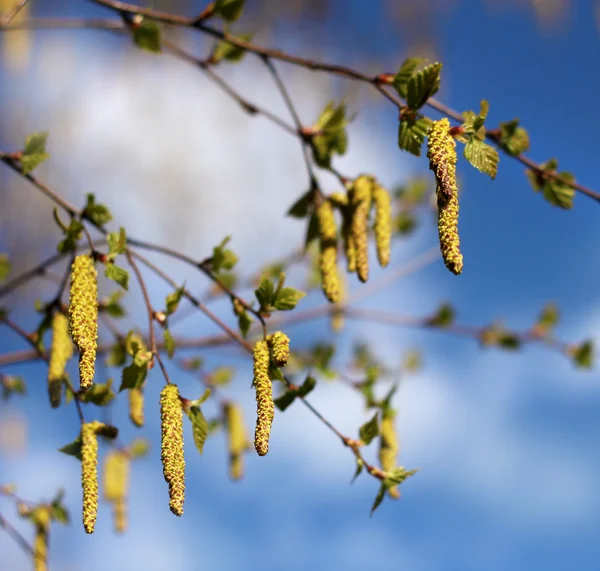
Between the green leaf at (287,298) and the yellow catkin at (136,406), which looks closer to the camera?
the green leaf at (287,298)

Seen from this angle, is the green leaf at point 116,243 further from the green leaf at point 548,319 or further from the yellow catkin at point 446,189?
the green leaf at point 548,319

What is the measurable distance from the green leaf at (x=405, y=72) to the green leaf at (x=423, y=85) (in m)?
0.19

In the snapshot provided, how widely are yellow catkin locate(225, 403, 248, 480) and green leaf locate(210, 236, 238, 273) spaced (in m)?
1.18

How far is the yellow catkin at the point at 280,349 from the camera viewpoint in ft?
3.93

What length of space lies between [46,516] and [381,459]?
3.60 feet

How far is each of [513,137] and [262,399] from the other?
783mm

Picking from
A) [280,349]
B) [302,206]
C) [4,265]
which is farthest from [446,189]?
[4,265]

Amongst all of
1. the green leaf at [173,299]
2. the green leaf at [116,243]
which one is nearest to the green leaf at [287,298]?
the green leaf at [173,299]

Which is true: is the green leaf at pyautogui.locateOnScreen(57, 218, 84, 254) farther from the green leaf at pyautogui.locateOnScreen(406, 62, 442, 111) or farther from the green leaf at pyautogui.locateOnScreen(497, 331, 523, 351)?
the green leaf at pyautogui.locateOnScreen(497, 331, 523, 351)

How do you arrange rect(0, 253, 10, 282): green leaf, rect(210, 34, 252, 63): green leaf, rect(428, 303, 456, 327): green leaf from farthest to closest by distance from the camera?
rect(428, 303, 456, 327): green leaf, rect(0, 253, 10, 282): green leaf, rect(210, 34, 252, 63): green leaf

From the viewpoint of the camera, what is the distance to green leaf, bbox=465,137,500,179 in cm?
115

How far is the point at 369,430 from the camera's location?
1529 mm

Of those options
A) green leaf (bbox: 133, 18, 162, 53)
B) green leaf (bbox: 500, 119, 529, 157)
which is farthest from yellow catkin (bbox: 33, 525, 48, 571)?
green leaf (bbox: 500, 119, 529, 157)

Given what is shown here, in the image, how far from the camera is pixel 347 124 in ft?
5.49
